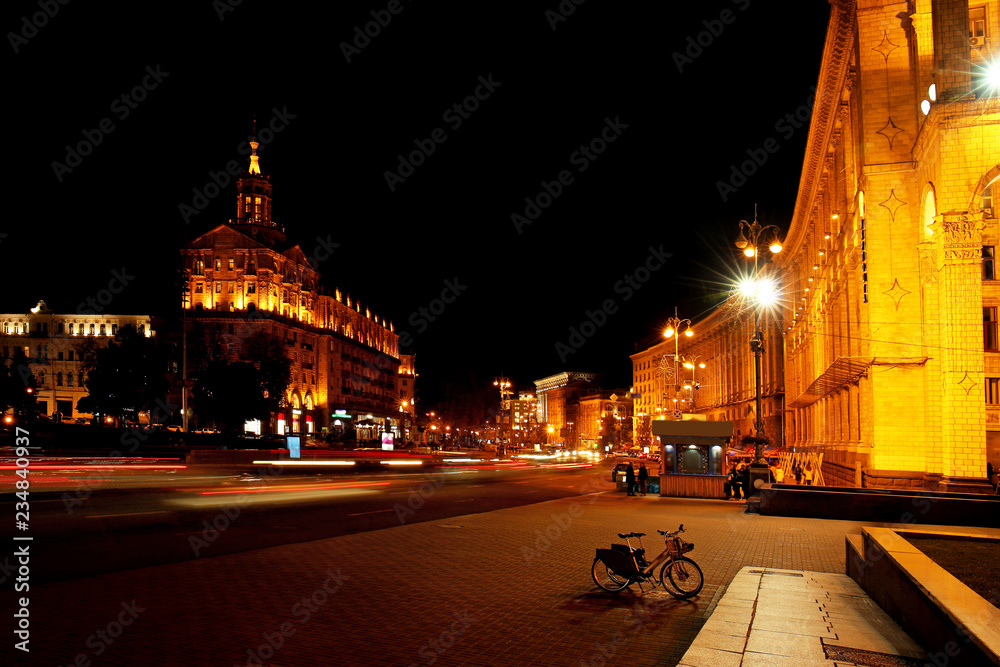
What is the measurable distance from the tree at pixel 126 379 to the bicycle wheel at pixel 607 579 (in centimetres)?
6731

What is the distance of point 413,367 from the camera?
148 metres

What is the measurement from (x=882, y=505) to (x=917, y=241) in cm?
1271

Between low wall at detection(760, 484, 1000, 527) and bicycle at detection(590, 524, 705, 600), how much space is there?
11.3m

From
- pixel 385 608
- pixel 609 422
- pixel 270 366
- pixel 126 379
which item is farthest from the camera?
pixel 609 422

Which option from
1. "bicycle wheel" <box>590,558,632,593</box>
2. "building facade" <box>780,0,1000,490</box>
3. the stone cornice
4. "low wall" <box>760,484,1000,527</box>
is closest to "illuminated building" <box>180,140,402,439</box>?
the stone cornice

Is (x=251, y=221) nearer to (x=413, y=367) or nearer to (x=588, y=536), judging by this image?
(x=413, y=367)

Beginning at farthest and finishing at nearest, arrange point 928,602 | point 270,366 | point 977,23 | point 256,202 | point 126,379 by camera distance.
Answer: point 256,202 < point 270,366 < point 126,379 < point 977,23 < point 928,602

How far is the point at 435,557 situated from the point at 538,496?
1639 cm

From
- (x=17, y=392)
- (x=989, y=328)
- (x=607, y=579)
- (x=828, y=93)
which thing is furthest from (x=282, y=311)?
(x=607, y=579)

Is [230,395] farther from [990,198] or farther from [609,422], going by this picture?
[609,422]

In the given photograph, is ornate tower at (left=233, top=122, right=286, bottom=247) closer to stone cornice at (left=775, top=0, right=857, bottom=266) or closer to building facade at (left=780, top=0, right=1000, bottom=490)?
stone cornice at (left=775, top=0, right=857, bottom=266)

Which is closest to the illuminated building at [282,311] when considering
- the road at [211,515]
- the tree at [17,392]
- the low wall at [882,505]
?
the tree at [17,392]

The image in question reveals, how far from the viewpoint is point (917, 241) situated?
28.3 metres

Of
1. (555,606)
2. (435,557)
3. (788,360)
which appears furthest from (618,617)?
(788,360)
